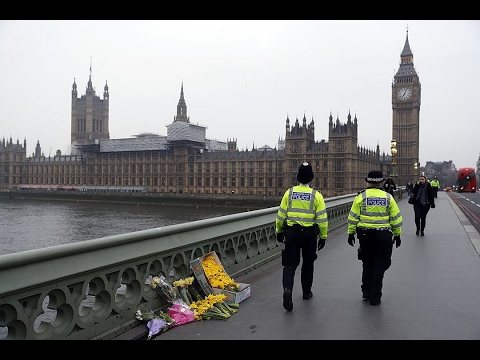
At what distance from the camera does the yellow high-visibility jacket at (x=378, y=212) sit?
5.80 metres

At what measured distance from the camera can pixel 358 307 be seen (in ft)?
17.4

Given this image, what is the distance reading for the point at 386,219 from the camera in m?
5.80

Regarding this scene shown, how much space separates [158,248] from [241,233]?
2406 mm

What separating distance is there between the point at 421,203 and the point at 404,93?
102 meters

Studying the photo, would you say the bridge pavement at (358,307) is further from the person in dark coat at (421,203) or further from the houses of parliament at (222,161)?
the houses of parliament at (222,161)

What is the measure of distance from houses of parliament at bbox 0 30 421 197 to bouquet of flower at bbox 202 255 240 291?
75.4 meters

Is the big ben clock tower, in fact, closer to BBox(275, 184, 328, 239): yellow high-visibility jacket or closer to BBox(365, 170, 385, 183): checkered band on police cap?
BBox(365, 170, 385, 183): checkered band on police cap

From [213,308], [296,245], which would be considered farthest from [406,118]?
[213,308]

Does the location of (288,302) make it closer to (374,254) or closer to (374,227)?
(374,254)

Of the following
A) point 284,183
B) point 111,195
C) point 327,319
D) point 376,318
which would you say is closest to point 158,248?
point 327,319
